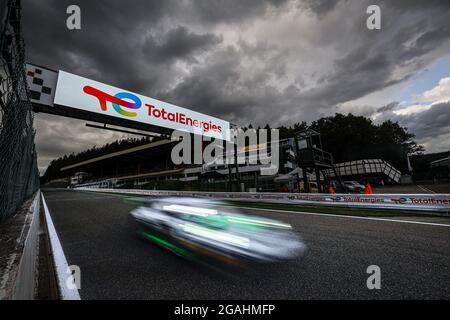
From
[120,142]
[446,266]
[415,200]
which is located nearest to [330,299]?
[446,266]

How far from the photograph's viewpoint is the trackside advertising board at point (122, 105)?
10055 mm

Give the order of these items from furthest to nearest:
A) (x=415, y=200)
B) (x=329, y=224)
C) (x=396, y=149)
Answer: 1. (x=396, y=149)
2. (x=415, y=200)
3. (x=329, y=224)

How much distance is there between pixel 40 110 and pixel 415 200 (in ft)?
51.8

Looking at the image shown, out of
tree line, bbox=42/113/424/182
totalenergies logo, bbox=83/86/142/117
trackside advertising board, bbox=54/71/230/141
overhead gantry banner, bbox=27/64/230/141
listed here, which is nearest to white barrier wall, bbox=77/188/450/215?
trackside advertising board, bbox=54/71/230/141

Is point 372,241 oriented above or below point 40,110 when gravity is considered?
below

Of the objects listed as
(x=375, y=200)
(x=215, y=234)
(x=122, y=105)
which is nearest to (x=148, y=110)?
(x=122, y=105)

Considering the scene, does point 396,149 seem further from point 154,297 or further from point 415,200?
point 154,297

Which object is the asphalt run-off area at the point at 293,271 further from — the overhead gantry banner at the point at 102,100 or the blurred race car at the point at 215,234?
the overhead gantry banner at the point at 102,100

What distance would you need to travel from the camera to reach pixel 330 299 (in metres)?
2.05

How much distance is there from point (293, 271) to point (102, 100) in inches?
467

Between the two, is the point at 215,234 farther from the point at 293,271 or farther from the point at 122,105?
the point at 122,105

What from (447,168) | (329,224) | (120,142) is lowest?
(329,224)

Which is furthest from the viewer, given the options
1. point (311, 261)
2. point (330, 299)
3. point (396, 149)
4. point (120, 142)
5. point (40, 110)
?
point (120, 142)

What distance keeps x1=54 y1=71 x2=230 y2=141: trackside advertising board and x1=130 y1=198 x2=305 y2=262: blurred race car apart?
8.87m
